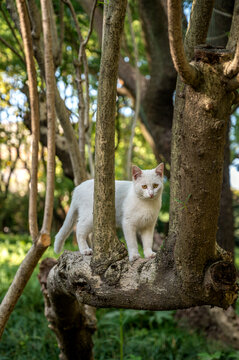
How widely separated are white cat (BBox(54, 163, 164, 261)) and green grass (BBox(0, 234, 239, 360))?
1.63 m

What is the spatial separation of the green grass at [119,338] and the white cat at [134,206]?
163 cm

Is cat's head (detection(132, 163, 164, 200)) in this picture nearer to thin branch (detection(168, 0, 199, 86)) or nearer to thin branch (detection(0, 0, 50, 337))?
thin branch (detection(0, 0, 50, 337))

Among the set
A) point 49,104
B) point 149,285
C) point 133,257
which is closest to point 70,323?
point 133,257

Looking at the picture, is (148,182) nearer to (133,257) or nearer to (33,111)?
(133,257)

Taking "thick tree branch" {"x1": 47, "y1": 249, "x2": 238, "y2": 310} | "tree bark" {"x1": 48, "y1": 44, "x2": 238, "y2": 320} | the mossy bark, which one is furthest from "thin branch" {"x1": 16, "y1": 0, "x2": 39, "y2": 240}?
the mossy bark

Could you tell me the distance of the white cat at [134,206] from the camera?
195 cm

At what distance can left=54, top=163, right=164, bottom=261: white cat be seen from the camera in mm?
1948

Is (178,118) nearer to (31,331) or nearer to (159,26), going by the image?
(159,26)

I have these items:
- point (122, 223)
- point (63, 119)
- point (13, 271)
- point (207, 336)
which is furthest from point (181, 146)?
point (13, 271)

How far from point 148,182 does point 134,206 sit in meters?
0.15

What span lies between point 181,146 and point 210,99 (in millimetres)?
202

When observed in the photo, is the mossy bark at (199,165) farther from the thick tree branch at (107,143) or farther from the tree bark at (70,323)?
the tree bark at (70,323)

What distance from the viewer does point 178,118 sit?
1.42 m

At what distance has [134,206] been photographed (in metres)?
1.98
